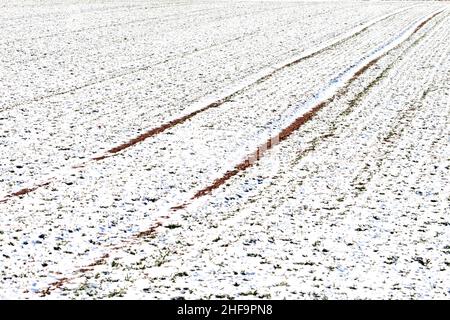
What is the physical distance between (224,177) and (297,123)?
2666mm

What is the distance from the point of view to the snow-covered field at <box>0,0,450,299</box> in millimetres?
4748

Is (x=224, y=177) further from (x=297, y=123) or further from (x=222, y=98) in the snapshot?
(x=222, y=98)

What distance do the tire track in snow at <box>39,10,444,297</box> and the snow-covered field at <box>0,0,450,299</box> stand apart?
2 cm

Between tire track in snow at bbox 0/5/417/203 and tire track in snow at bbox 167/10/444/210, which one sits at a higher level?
tire track in snow at bbox 0/5/417/203

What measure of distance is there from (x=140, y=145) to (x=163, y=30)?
1482cm

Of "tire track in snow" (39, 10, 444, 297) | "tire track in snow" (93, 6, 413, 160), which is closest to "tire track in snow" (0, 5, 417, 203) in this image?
"tire track in snow" (93, 6, 413, 160)

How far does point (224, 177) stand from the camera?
693 centimetres

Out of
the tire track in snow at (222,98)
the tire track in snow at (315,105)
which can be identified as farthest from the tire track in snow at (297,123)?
the tire track in snow at (222,98)

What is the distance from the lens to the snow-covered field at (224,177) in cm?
475

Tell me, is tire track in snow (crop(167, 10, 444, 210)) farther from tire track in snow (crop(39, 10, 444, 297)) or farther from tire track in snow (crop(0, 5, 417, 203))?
tire track in snow (crop(0, 5, 417, 203))

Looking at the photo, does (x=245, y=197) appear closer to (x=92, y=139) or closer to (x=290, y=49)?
(x=92, y=139)

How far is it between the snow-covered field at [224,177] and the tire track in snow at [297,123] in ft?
0.08

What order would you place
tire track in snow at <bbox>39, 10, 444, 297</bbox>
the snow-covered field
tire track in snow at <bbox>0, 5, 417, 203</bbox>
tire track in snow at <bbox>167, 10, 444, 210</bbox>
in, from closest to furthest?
1. the snow-covered field
2. tire track in snow at <bbox>39, 10, 444, 297</bbox>
3. tire track in snow at <bbox>167, 10, 444, 210</bbox>
4. tire track in snow at <bbox>0, 5, 417, 203</bbox>

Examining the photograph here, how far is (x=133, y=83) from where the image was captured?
12.3m
